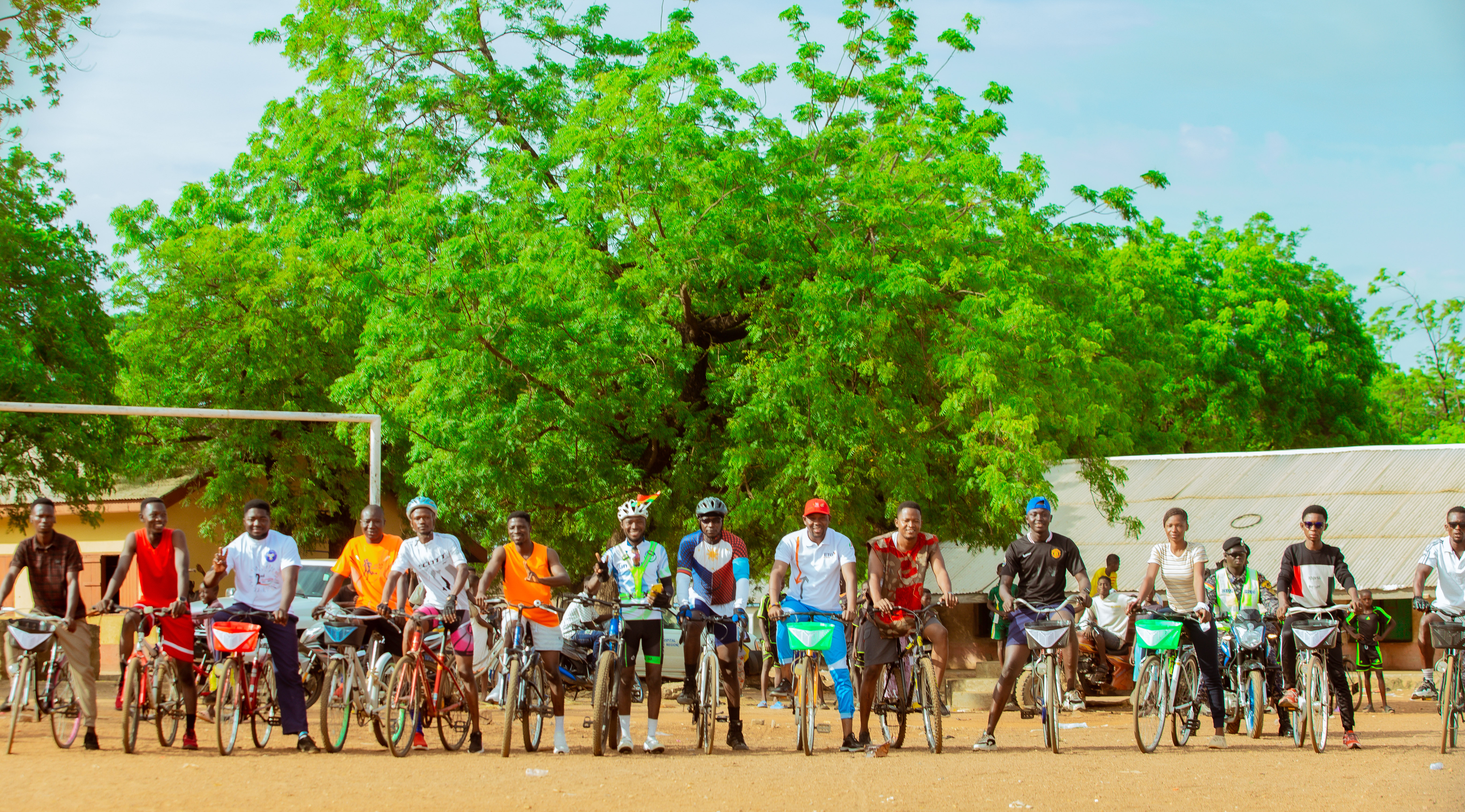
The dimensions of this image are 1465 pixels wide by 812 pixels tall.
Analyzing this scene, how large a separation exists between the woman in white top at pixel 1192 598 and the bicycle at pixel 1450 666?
1.48m

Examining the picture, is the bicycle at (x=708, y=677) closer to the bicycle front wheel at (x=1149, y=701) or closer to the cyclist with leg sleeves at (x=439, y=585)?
the cyclist with leg sleeves at (x=439, y=585)

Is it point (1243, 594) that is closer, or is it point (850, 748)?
point (850, 748)

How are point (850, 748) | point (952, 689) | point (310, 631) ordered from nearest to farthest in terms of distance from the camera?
point (850, 748), point (310, 631), point (952, 689)

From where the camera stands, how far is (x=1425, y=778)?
28.6 feet

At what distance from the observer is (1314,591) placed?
35.1 feet

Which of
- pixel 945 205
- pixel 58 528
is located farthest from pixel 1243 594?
pixel 58 528

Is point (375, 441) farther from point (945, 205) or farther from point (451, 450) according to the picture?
point (945, 205)

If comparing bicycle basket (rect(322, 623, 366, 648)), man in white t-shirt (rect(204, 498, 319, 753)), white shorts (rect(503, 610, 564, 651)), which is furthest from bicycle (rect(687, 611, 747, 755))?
man in white t-shirt (rect(204, 498, 319, 753))

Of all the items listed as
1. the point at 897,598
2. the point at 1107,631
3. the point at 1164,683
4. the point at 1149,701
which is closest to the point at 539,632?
the point at 897,598

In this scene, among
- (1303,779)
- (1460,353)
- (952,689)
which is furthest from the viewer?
(1460,353)

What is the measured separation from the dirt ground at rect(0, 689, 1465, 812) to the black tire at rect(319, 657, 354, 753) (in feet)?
0.58

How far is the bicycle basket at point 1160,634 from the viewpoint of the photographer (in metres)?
10.1

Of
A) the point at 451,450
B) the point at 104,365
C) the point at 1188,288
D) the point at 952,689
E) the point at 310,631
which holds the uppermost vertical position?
the point at 1188,288

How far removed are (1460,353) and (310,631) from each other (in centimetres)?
4524
